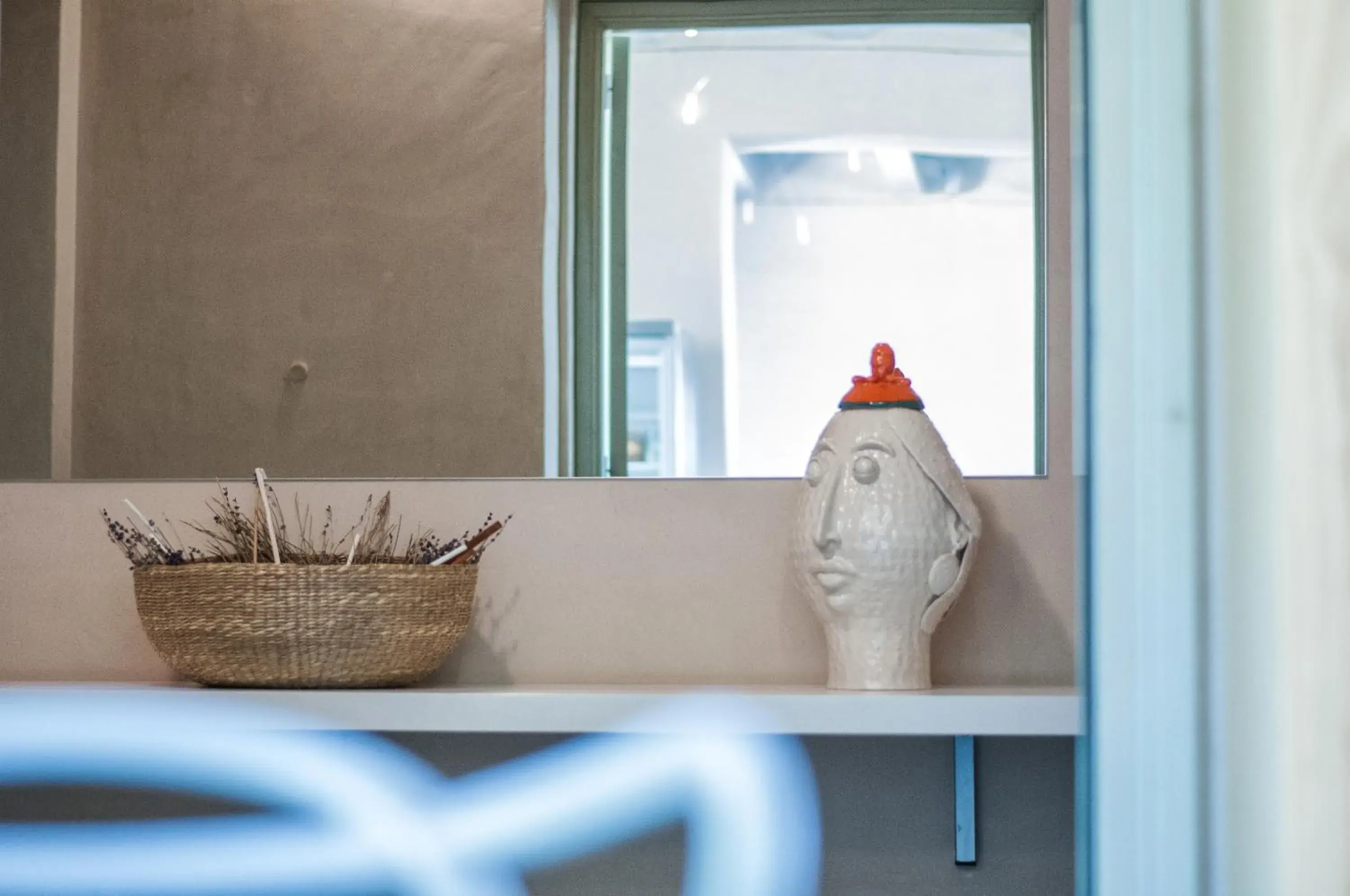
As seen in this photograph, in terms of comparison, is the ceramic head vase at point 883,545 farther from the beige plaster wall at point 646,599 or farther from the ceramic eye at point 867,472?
the beige plaster wall at point 646,599

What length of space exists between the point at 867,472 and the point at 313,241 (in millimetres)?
561

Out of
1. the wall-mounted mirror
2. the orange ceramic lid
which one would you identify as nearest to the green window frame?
the wall-mounted mirror

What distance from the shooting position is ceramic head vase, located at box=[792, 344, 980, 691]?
3.45 feet

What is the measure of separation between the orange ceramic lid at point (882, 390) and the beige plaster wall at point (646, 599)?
0.43 ft

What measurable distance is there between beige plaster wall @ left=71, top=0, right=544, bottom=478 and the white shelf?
0.27 metres

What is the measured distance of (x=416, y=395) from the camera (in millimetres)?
1230

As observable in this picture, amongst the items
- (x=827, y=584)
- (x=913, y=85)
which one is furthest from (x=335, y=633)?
(x=913, y=85)

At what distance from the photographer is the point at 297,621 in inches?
40.5

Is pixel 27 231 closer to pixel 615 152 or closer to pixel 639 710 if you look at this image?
pixel 615 152

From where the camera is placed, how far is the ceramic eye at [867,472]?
1.06 m

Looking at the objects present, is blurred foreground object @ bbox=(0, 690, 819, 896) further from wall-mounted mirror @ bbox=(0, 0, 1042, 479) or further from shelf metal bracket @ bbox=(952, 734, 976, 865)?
wall-mounted mirror @ bbox=(0, 0, 1042, 479)

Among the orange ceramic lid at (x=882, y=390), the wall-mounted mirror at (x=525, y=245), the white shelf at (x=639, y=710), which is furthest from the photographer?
the wall-mounted mirror at (x=525, y=245)

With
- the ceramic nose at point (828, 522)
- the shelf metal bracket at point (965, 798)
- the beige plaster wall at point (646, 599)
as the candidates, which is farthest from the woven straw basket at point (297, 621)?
the shelf metal bracket at point (965, 798)

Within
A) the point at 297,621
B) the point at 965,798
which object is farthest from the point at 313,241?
the point at 965,798
